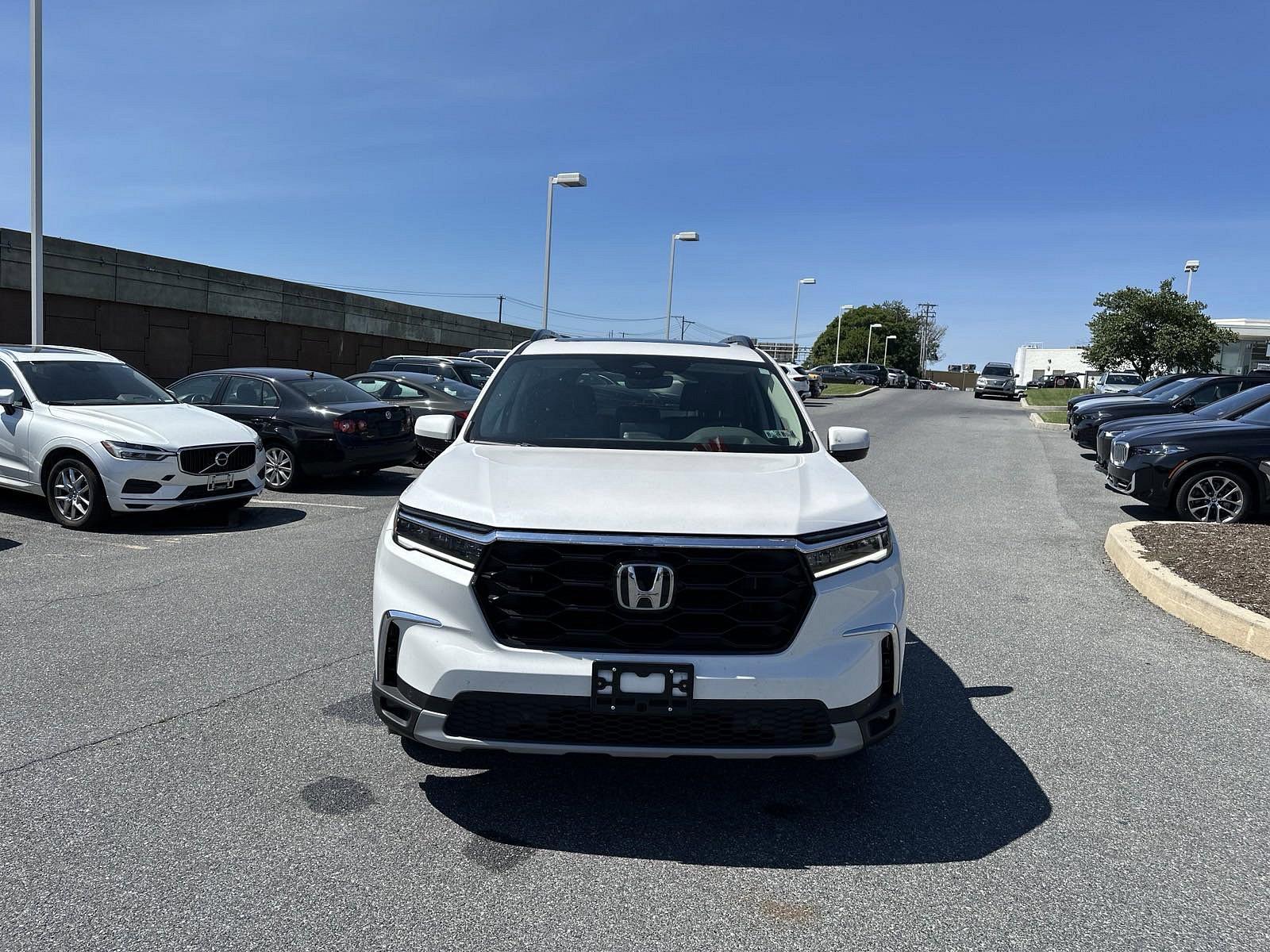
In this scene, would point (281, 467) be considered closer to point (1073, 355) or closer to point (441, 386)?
point (441, 386)

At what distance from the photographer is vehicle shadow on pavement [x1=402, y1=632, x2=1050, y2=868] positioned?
134 inches

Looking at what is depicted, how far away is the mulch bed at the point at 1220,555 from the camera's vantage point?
661cm

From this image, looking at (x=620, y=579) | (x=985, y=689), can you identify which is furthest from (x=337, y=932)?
(x=985, y=689)

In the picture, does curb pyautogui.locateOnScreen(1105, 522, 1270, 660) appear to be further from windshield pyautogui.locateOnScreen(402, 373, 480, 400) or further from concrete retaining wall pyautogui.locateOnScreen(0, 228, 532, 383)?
concrete retaining wall pyautogui.locateOnScreen(0, 228, 532, 383)

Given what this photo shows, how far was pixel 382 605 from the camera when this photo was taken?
11.6 ft

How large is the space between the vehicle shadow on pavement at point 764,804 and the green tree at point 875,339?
117 meters

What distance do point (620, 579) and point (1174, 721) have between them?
10.2ft

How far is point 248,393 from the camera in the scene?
1244 centimetres

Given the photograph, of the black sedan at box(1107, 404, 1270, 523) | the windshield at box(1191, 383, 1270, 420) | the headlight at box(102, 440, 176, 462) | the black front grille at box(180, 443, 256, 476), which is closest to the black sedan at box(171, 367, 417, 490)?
the black front grille at box(180, 443, 256, 476)

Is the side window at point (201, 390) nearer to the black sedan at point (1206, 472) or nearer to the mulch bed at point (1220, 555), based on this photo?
the mulch bed at point (1220, 555)

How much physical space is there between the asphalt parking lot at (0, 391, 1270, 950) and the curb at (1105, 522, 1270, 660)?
21 cm

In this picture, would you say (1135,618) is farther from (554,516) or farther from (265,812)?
(265,812)

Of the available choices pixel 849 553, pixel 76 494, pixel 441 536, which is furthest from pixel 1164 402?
pixel 441 536

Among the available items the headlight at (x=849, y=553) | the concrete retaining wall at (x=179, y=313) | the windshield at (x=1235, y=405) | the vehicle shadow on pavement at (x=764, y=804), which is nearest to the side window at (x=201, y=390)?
the concrete retaining wall at (x=179, y=313)
